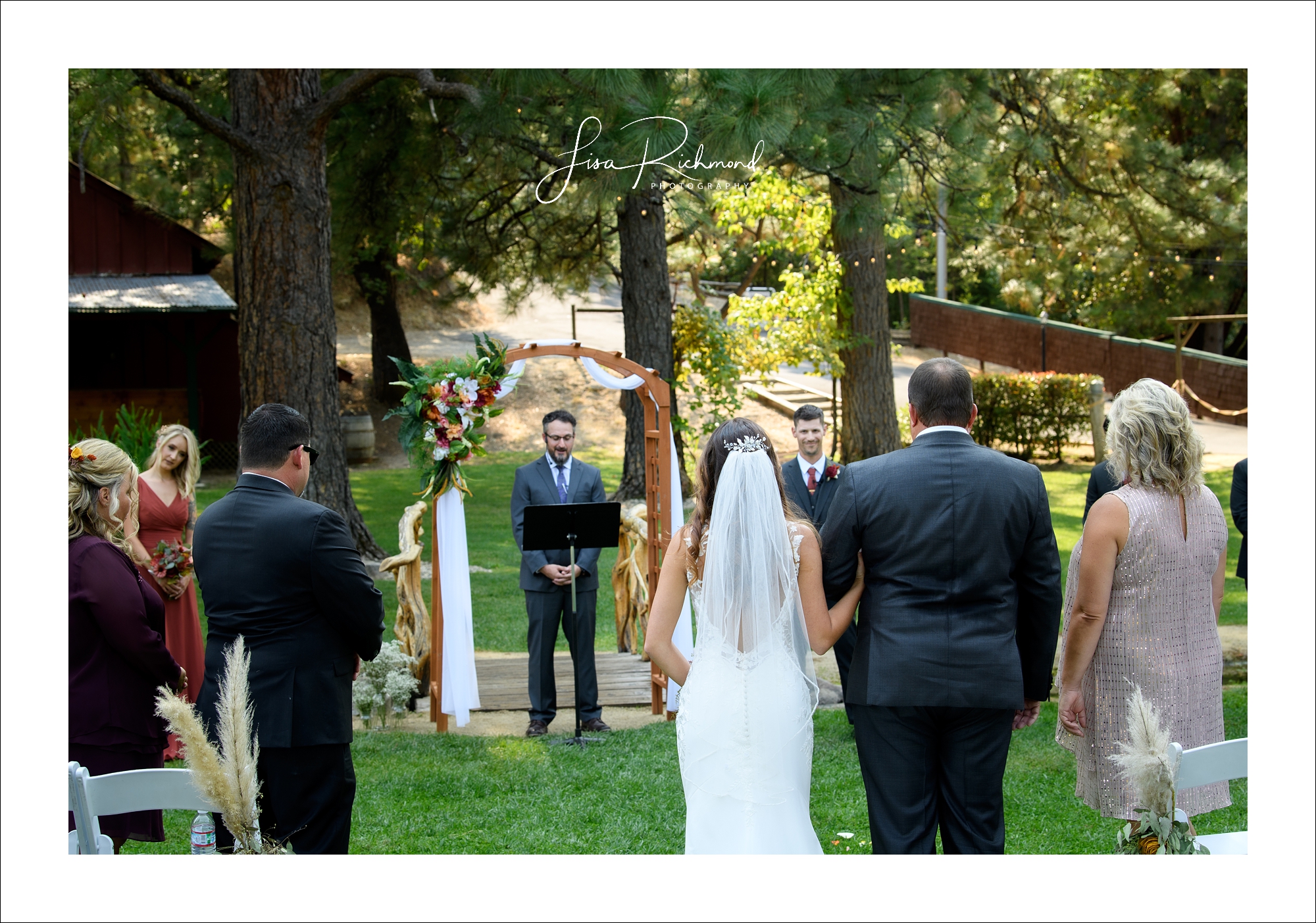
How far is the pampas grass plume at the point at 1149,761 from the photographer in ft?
8.70

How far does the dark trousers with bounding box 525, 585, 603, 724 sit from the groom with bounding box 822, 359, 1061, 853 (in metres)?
3.22

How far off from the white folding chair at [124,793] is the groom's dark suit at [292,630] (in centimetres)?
81

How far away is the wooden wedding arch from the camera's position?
6.75 meters

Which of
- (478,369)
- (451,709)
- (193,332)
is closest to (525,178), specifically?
(193,332)

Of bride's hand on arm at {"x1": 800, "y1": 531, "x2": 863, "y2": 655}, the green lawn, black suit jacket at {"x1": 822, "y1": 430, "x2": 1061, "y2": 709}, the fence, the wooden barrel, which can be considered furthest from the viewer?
the fence

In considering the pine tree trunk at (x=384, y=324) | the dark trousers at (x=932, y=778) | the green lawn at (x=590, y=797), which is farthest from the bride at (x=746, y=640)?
the pine tree trunk at (x=384, y=324)

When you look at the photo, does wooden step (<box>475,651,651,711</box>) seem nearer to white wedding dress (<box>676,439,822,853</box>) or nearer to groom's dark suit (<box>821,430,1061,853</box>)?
white wedding dress (<box>676,439,822,853</box>)

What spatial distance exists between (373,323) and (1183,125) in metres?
15.8

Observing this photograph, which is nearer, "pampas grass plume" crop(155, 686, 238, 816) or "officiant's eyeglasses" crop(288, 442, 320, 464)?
"pampas grass plume" crop(155, 686, 238, 816)

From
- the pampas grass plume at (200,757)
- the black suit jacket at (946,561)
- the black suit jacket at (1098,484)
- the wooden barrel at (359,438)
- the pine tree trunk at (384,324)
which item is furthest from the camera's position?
the pine tree trunk at (384,324)

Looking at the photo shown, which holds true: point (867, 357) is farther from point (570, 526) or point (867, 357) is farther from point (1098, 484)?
point (1098, 484)

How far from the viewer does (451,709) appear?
6.57 metres

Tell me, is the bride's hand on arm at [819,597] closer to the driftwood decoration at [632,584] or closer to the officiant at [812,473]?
the officiant at [812,473]

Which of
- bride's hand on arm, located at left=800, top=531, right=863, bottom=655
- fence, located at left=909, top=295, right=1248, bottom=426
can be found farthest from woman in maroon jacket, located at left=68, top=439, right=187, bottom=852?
fence, located at left=909, top=295, right=1248, bottom=426
